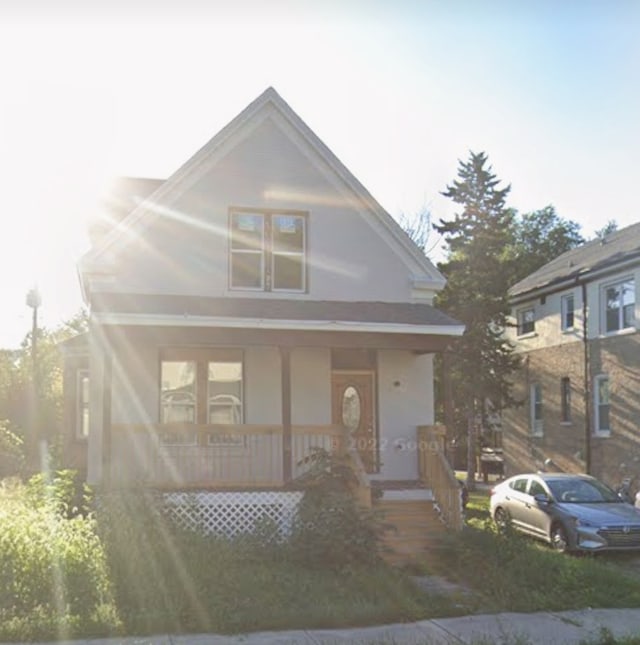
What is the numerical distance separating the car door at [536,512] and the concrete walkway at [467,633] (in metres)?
5.90

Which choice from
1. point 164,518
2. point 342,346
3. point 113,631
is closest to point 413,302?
point 342,346

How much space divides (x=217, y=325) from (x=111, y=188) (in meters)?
7.04

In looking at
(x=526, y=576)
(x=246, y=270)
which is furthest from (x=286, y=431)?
(x=526, y=576)

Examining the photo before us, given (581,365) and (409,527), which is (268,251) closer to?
(409,527)

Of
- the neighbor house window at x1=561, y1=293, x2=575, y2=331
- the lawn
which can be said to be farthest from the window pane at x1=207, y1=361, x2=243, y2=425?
the neighbor house window at x1=561, y1=293, x2=575, y2=331

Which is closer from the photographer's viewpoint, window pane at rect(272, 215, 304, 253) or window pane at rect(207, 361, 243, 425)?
window pane at rect(207, 361, 243, 425)

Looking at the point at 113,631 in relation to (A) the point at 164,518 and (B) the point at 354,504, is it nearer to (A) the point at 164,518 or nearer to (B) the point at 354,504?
(A) the point at 164,518

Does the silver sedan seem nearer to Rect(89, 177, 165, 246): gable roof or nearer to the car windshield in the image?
the car windshield

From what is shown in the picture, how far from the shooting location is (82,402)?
66.9ft

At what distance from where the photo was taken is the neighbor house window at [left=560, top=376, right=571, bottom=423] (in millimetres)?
27125

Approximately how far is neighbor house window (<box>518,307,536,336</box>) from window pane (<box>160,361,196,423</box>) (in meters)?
16.8

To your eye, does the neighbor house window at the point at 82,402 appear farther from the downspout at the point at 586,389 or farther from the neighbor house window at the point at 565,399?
the neighbor house window at the point at 565,399

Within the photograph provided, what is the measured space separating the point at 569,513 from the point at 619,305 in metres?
10.6

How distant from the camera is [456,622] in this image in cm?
948
